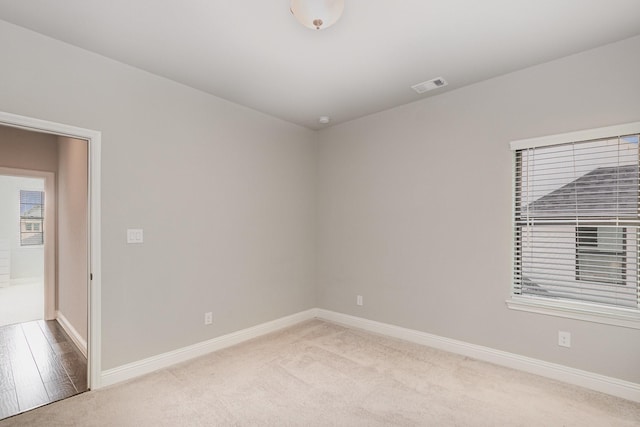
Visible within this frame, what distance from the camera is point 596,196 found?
243 cm

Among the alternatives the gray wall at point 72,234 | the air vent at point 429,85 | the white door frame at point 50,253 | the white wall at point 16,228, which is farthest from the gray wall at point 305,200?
the white wall at point 16,228

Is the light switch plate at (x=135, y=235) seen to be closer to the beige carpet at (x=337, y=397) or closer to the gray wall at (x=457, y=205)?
the beige carpet at (x=337, y=397)

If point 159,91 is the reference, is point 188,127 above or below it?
below

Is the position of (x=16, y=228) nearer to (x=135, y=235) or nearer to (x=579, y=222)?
(x=135, y=235)

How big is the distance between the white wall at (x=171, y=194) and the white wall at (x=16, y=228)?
6016 millimetres

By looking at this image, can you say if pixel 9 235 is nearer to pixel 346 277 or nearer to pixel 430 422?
pixel 346 277

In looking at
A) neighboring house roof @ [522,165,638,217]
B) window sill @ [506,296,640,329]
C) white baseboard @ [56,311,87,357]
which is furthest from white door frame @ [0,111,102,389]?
neighboring house roof @ [522,165,638,217]

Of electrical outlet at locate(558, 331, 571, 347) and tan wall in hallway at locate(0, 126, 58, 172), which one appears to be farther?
tan wall in hallway at locate(0, 126, 58, 172)

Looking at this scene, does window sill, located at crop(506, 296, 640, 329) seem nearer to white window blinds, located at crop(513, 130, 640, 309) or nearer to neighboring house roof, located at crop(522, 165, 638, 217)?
white window blinds, located at crop(513, 130, 640, 309)

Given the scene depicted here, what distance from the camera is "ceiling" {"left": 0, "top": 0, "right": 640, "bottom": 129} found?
1.93 m

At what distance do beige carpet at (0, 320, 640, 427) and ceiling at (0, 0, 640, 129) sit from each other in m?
2.62

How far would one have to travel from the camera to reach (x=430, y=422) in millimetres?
2041

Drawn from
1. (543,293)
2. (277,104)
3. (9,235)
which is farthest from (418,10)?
(9,235)

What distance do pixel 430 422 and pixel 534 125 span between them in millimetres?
2486
